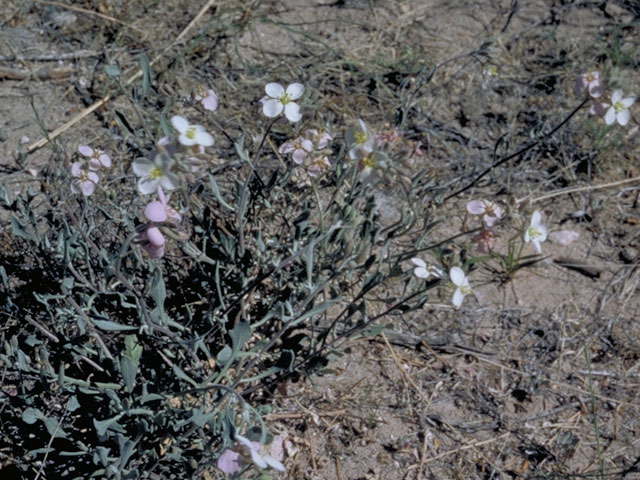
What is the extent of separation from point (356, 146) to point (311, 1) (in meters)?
2.69

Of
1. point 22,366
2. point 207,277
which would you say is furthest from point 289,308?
point 22,366

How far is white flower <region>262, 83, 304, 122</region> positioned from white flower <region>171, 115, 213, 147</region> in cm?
44

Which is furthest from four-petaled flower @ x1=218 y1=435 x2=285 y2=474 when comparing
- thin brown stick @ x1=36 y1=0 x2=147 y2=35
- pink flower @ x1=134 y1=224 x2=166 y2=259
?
thin brown stick @ x1=36 y1=0 x2=147 y2=35

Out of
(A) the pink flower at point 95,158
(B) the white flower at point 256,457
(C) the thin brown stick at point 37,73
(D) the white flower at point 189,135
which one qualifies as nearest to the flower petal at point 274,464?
(B) the white flower at point 256,457

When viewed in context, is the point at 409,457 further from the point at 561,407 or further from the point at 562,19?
the point at 562,19

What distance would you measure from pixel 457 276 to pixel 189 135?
0.92 metres

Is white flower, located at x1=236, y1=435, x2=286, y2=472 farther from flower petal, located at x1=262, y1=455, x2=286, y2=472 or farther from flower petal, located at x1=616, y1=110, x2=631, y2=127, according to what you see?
flower petal, located at x1=616, y1=110, x2=631, y2=127

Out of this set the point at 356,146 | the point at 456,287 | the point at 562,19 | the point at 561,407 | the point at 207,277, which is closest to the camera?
the point at 356,146

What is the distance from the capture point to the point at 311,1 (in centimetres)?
447

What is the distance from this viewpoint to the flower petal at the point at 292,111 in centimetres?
230

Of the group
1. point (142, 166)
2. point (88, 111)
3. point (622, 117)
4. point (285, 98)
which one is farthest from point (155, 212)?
point (88, 111)

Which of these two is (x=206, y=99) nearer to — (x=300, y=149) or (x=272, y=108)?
(x=272, y=108)

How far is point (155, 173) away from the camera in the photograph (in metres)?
1.85

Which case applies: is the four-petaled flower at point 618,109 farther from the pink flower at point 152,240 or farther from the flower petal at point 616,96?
the pink flower at point 152,240
